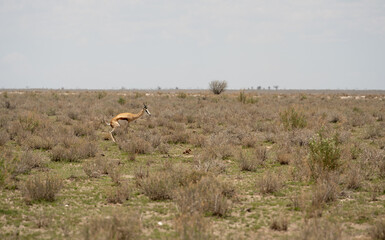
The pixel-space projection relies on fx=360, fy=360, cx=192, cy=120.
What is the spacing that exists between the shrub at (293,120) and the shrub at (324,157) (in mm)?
8659

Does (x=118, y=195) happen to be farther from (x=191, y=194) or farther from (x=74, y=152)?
(x=74, y=152)

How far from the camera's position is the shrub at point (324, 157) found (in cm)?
913

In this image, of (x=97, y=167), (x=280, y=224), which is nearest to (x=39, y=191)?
(x=97, y=167)

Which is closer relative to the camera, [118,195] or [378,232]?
[378,232]

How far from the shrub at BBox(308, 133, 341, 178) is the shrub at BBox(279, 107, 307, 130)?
8659 millimetres

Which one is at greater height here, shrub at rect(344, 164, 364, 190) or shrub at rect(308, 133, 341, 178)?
shrub at rect(308, 133, 341, 178)

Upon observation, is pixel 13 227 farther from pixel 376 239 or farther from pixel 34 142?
pixel 34 142

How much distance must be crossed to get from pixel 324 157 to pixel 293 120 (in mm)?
9100

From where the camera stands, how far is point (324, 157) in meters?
9.20

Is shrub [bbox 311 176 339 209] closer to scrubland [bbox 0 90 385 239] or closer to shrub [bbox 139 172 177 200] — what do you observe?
scrubland [bbox 0 90 385 239]

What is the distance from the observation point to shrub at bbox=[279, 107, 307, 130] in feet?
59.1
